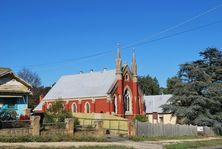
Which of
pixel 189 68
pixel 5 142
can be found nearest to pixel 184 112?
pixel 189 68

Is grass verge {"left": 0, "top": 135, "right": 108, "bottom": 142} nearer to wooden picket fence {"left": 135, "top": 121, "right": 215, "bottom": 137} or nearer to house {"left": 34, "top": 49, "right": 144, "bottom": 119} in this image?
wooden picket fence {"left": 135, "top": 121, "right": 215, "bottom": 137}

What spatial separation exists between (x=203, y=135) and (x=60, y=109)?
18.4 m

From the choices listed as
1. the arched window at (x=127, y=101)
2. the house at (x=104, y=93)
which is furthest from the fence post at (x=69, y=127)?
the arched window at (x=127, y=101)

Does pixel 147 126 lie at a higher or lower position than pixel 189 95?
lower

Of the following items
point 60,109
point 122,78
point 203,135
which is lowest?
point 203,135

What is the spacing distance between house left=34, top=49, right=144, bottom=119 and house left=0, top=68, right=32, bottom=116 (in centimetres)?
1941

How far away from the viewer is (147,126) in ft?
138

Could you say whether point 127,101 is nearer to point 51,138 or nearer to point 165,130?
point 165,130

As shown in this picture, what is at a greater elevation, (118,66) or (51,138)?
(118,66)

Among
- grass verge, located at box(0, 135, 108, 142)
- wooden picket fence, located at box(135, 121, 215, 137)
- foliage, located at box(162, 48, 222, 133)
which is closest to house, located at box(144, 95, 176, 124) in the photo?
foliage, located at box(162, 48, 222, 133)

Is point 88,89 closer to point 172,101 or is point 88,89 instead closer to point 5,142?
point 172,101

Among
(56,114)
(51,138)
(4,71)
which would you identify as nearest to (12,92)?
(4,71)

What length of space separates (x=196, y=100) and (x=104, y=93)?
1623 centimetres

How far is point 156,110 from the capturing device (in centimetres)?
7200
